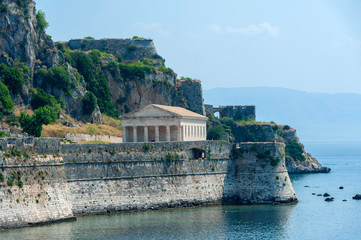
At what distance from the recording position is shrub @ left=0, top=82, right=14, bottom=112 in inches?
3423

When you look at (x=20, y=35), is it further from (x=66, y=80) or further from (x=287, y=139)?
(x=287, y=139)

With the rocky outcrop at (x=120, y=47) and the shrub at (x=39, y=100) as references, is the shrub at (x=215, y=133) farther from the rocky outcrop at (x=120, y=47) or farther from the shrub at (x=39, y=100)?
the shrub at (x=39, y=100)

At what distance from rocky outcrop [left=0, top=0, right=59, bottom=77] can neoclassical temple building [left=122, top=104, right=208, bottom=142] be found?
2387 centimetres

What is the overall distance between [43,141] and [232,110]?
9616 cm

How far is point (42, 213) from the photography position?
2196 inches

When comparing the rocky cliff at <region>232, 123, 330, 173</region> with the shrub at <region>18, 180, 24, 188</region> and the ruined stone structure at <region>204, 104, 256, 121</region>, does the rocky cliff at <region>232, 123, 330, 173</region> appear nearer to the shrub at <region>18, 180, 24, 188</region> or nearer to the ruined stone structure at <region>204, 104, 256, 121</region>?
the ruined stone structure at <region>204, 104, 256, 121</region>

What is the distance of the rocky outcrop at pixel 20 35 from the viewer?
9394 cm

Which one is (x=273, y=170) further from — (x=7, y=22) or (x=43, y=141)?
(x=7, y=22)

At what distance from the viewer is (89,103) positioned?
10319 cm

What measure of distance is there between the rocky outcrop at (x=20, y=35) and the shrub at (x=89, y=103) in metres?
8.60

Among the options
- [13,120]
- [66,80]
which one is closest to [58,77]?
[66,80]

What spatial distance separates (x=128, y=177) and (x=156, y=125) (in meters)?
15.5

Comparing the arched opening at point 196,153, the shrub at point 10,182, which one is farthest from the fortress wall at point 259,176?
the shrub at point 10,182

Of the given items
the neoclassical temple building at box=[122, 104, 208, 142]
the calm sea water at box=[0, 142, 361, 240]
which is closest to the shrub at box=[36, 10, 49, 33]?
the neoclassical temple building at box=[122, 104, 208, 142]
